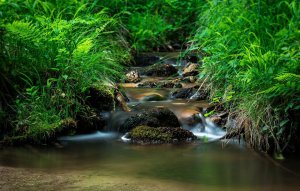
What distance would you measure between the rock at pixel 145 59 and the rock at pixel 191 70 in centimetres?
127

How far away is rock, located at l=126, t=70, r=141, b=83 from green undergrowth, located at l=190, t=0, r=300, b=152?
1699 mm

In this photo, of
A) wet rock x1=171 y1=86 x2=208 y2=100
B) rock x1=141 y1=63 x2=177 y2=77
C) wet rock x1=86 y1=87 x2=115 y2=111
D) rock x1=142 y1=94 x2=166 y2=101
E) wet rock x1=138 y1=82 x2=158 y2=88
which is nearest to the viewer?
wet rock x1=86 y1=87 x2=115 y2=111

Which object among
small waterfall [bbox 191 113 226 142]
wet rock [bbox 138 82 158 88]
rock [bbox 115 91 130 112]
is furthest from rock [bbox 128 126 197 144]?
wet rock [bbox 138 82 158 88]

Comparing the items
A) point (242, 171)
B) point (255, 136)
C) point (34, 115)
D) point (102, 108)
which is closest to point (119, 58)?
point (102, 108)

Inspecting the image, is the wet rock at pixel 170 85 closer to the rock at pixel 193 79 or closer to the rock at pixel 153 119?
the rock at pixel 193 79

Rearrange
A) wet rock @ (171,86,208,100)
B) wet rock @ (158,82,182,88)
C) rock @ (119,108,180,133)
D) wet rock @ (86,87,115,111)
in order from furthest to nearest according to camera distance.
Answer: wet rock @ (158,82,182,88) < wet rock @ (171,86,208,100) < wet rock @ (86,87,115,111) < rock @ (119,108,180,133)

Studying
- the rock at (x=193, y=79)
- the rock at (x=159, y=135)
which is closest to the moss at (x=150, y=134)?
the rock at (x=159, y=135)

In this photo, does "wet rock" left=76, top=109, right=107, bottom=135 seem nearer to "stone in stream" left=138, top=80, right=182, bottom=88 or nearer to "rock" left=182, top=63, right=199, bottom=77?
"stone in stream" left=138, top=80, right=182, bottom=88

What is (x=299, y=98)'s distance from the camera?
4621mm

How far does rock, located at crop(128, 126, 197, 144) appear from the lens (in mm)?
5309

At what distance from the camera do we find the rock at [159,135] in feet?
17.4

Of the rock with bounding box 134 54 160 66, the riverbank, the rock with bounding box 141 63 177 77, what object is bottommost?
the riverbank

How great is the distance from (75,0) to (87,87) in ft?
6.43

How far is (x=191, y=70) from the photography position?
782 centimetres
